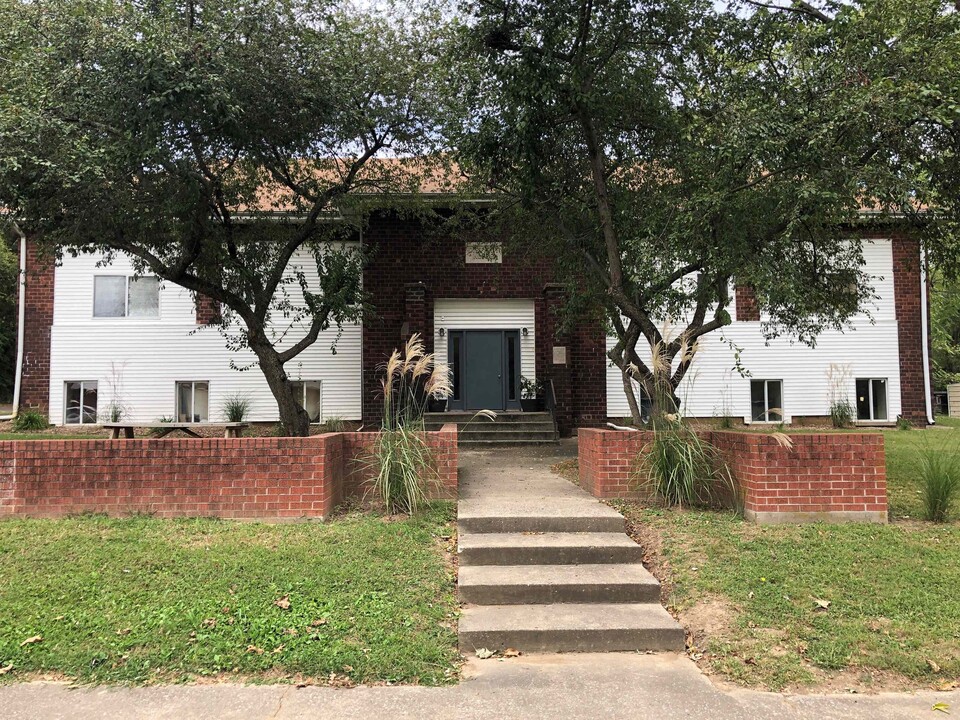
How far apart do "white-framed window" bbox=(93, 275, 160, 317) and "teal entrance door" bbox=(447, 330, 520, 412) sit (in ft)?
24.6

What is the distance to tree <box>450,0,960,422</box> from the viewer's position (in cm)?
661

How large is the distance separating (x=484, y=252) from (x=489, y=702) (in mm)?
10093

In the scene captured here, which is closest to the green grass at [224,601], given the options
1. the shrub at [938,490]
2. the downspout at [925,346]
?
the shrub at [938,490]

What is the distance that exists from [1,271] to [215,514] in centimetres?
2522

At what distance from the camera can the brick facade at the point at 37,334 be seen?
1559cm

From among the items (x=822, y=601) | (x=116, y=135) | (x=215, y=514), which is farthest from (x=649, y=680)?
(x=116, y=135)

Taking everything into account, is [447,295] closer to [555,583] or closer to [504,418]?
[504,418]

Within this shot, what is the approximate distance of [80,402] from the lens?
51.5 feet

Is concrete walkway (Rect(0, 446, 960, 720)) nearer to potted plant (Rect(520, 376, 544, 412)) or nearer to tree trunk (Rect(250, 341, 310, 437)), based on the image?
tree trunk (Rect(250, 341, 310, 437))

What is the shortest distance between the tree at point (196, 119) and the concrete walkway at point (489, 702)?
224 inches

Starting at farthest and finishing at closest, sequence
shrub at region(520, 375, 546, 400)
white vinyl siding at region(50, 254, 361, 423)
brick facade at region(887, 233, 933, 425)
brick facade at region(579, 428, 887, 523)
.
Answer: brick facade at region(887, 233, 933, 425)
white vinyl siding at region(50, 254, 361, 423)
shrub at region(520, 375, 546, 400)
brick facade at region(579, 428, 887, 523)

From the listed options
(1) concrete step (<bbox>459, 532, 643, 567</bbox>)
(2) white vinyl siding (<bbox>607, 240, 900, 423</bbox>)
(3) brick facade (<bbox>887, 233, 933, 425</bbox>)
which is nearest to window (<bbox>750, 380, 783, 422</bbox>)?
(2) white vinyl siding (<bbox>607, 240, 900, 423</bbox>)

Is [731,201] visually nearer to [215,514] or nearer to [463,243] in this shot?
[215,514]

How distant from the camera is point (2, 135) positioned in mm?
7258
